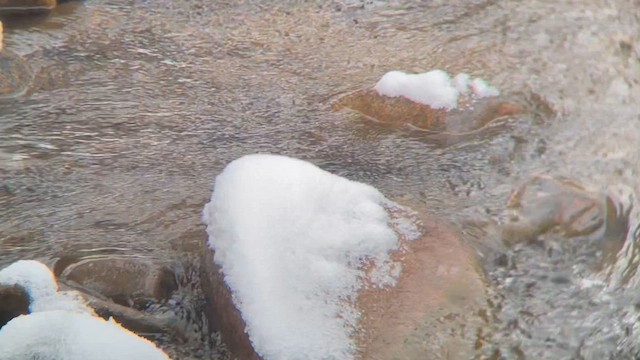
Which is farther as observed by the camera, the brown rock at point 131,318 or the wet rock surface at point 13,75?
the wet rock surface at point 13,75

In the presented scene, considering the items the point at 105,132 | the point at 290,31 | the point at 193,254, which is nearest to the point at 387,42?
the point at 290,31

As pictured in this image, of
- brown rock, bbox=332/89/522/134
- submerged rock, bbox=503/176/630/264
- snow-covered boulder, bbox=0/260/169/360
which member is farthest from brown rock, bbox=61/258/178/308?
brown rock, bbox=332/89/522/134

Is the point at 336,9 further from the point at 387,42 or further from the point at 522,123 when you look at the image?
the point at 522,123

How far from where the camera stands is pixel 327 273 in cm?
253


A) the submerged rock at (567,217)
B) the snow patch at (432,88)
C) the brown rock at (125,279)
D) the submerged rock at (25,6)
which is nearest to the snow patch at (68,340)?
the brown rock at (125,279)

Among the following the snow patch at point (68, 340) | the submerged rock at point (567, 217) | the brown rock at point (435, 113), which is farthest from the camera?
the brown rock at point (435, 113)

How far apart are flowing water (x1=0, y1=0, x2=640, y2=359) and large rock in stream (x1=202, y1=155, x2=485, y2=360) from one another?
13cm

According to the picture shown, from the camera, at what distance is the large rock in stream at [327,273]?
2.34 m

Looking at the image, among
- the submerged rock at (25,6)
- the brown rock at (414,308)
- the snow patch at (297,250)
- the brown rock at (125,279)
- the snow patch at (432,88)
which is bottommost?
the submerged rock at (25,6)

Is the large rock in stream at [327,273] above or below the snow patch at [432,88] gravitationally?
above

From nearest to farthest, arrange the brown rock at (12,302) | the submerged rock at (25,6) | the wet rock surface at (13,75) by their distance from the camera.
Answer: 1. the brown rock at (12,302)
2. the wet rock surface at (13,75)
3. the submerged rock at (25,6)

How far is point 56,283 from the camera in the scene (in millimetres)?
2588

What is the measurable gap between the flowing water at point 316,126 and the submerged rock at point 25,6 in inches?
6.0

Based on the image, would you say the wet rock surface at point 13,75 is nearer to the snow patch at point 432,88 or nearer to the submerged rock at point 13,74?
the submerged rock at point 13,74
